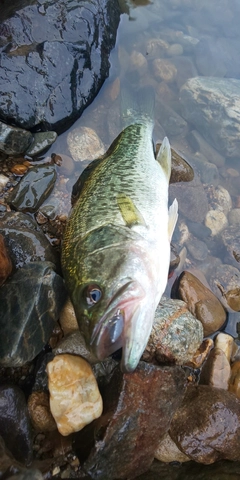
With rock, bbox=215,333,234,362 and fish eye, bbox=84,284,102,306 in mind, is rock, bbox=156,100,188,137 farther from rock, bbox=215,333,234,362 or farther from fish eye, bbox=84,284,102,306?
fish eye, bbox=84,284,102,306

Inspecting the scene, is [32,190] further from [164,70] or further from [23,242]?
[164,70]

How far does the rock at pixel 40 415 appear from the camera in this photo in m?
3.51

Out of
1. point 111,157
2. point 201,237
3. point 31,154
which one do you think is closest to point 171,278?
point 201,237

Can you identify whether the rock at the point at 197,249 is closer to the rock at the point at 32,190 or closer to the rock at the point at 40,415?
the rock at the point at 32,190

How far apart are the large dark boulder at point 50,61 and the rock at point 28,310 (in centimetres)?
227

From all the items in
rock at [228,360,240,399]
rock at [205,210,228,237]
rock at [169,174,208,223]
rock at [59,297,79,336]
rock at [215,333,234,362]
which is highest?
rock at [169,174,208,223]

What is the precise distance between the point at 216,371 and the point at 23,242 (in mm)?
2787

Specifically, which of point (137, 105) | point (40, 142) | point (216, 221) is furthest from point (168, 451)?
point (137, 105)

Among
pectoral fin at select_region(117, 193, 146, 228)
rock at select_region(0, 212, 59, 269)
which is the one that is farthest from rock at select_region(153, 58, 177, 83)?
rock at select_region(0, 212, 59, 269)

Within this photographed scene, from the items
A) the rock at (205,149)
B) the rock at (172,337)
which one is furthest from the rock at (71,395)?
the rock at (205,149)

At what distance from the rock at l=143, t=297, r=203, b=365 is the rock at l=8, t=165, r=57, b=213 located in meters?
2.11

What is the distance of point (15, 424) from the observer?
3.33 m

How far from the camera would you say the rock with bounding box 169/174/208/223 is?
565cm

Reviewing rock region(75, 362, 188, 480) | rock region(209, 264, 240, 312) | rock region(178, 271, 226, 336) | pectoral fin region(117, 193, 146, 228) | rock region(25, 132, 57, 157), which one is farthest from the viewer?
rock region(209, 264, 240, 312)
